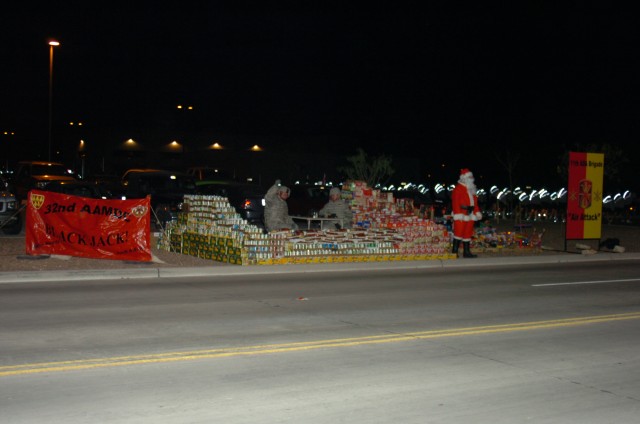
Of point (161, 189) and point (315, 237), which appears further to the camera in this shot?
point (161, 189)

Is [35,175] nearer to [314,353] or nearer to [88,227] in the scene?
[88,227]

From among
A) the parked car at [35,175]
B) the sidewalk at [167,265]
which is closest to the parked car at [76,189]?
the sidewalk at [167,265]

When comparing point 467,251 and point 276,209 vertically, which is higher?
point 276,209

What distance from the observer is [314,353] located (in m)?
8.20

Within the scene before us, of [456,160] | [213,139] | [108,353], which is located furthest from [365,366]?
[456,160]

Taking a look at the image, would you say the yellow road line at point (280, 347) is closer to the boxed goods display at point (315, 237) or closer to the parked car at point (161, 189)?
the boxed goods display at point (315, 237)

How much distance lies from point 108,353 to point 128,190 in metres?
18.6

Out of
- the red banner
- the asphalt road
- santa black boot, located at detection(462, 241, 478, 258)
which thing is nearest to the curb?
santa black boot, located at detection(462, 241, 478, 258)

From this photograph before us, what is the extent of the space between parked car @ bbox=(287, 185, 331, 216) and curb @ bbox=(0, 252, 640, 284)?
937 cm

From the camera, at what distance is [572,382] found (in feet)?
23.5

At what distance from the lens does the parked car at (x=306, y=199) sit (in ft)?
89.9

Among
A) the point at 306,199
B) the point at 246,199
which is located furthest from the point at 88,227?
the point at 306,199

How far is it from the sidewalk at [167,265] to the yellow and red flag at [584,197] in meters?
0.81

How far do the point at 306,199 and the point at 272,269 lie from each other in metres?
11.8
